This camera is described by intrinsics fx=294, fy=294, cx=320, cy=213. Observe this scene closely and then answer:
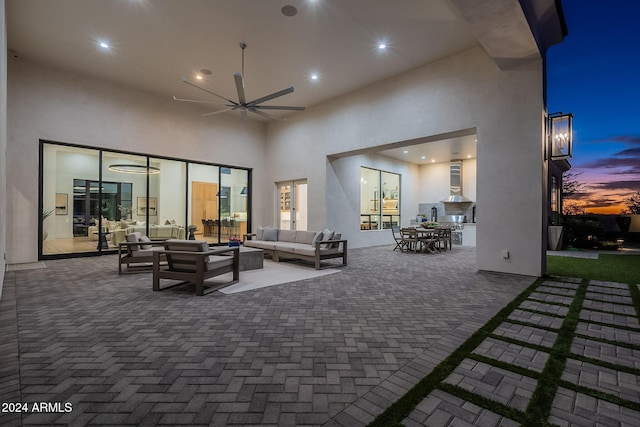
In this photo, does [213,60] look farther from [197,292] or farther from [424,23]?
[197,292]

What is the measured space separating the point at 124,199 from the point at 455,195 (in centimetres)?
1267

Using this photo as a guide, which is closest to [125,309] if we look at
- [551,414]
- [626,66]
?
[551,414]

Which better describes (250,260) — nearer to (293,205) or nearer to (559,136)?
(293,205)

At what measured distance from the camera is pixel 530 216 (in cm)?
542

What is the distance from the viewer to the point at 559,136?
228 inches

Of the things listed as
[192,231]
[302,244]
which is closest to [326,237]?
[302,244]

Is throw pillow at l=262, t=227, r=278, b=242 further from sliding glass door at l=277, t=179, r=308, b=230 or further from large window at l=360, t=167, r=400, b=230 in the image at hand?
large window at l=360, t=167, r=400, b=230

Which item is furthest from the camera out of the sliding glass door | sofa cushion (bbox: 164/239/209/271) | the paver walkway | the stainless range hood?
the stainless range hood

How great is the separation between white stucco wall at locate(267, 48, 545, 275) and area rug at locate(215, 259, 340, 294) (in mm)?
3425

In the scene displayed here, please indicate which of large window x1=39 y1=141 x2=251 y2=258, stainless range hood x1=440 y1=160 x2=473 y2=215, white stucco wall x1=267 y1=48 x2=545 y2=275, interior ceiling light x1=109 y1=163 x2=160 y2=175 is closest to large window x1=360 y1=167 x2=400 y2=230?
stainless range hood x1=440 y1=160 x2=473 y2=215

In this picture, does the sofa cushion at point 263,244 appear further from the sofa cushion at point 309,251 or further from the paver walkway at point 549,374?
the paver walkway at point 549,374

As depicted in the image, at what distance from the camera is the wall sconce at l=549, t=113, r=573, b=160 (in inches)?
225

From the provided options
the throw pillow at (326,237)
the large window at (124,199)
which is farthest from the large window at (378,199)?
the large window at (124,199)

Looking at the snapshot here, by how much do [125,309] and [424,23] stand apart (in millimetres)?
6568
